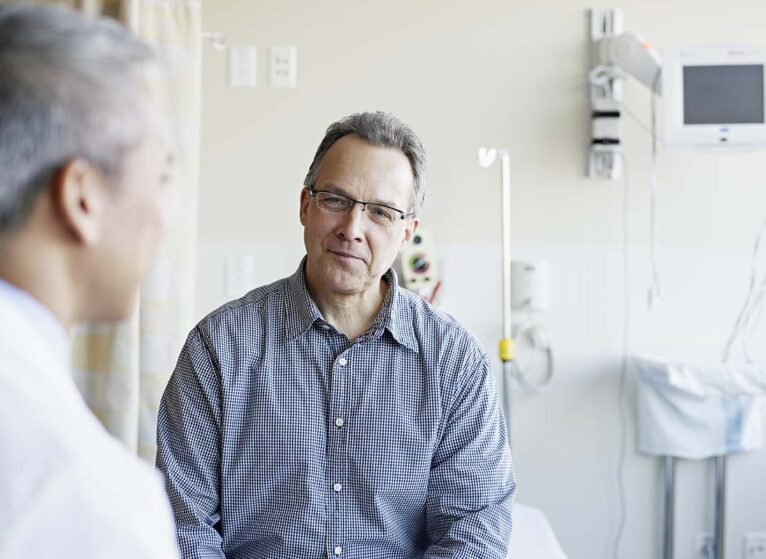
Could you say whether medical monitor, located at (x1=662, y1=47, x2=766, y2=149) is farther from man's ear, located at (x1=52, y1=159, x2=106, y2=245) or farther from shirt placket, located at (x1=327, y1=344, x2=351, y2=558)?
man's ear, located at (x1=52, y1=159, x2=106, y2=245)

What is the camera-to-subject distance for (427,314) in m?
Answer: 1.80

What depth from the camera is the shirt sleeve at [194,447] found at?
1.58 metres

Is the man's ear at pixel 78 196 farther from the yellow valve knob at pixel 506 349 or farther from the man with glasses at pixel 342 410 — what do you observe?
the yellow valve knob at pixel 506 349

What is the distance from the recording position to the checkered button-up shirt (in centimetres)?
162

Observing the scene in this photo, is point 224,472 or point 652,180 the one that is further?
point 652,180

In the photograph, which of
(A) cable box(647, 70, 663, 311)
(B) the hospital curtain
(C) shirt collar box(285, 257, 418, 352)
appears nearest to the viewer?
(C) shirt collar box(285, 257, 418, 352)

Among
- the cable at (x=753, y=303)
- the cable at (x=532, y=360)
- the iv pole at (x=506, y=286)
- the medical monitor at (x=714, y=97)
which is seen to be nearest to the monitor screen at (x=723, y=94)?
the medical monitor at (x=714, y=97)

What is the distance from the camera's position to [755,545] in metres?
2.97

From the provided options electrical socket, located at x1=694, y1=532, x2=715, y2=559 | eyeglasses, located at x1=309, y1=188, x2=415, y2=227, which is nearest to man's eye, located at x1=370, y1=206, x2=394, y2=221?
eyeglasses, located at x1=309, y1=188, x2=415, y2=227

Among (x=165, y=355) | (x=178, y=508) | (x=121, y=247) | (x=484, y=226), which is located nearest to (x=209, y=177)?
(x=165, y=355)

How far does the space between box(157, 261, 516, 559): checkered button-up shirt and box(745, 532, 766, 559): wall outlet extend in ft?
5.21

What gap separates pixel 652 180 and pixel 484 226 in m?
0.54

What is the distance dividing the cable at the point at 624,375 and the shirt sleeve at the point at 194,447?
1.66m

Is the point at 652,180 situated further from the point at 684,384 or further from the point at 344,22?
the point at 344,22
